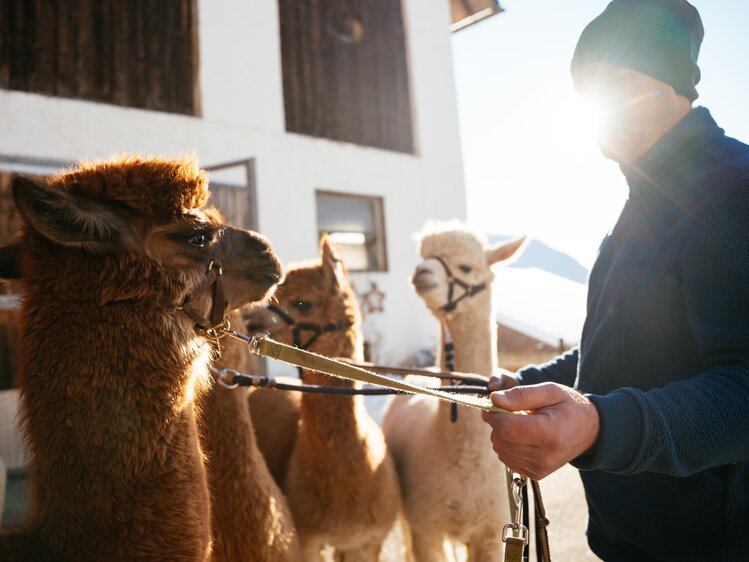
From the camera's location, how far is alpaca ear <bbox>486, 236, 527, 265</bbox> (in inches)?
140

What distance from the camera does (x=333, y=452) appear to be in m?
2.90

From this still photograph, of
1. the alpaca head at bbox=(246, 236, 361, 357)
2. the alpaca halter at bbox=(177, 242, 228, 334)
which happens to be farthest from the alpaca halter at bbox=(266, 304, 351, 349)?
the alpaca halter at bbox=(177, 242, 228, 334)

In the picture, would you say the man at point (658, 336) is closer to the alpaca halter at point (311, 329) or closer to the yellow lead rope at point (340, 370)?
the yellow lead rope at point (340, 370)

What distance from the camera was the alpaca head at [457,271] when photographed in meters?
3.41

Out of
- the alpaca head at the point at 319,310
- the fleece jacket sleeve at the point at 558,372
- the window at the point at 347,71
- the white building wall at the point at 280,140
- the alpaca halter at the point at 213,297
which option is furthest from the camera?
the window at the point at 347,71

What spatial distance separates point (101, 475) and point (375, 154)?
29.2 feet

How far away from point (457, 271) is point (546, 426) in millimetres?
2483

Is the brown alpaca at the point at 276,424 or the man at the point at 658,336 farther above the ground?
the man at the point at 658,336


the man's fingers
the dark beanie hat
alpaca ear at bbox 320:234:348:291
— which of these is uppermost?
the dark beanie hat

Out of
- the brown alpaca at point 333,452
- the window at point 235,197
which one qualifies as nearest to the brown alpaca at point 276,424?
the brown alpaca at point 333,452

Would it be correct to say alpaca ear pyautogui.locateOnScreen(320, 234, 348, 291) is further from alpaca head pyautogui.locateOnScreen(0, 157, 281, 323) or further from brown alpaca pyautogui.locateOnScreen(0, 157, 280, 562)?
brown alpaca pyautogui.locateOnScreen(0, 157, 280, 562)

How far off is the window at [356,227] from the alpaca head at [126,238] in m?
7.56

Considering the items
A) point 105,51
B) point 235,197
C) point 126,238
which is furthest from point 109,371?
point 105,51

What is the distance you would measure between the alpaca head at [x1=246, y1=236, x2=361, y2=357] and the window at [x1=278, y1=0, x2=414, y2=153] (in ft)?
20.8
